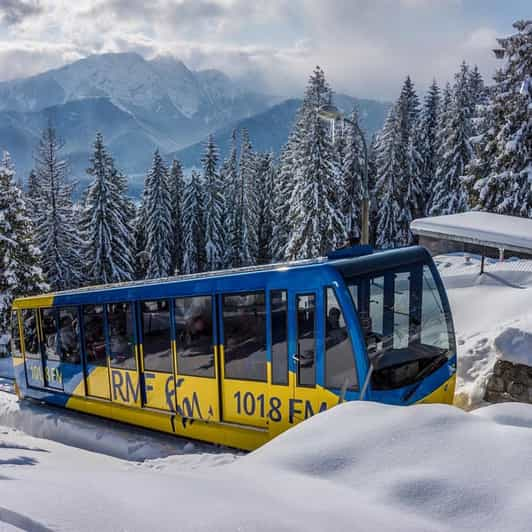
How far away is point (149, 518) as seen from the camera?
2.96 meters

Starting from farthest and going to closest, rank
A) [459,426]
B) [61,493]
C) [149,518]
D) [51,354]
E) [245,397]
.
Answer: [51,354], [245,397], [459,426], [61,493], [149,518]

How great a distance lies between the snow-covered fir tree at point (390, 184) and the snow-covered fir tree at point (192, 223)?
16349mm

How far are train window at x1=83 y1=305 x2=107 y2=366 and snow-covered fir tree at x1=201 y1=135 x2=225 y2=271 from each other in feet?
114

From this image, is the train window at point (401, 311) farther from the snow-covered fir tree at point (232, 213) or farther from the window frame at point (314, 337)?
the snow-covered fir tree at point (232, 213)

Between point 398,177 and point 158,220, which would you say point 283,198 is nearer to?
point 398,177

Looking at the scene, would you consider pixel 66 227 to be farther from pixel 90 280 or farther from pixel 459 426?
pixel 459 426

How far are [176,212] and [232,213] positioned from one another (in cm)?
546

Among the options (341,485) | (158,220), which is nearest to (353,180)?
(158,220)

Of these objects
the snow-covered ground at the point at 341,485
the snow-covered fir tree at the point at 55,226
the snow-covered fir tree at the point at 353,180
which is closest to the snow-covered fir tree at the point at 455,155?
the snow-covered fir tree at the point at 353,180

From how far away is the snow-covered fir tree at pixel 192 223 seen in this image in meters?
45.7

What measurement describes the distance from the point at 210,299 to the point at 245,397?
5.50ft

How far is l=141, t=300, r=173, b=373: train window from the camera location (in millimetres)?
8758

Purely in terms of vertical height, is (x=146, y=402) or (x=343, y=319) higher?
(x=343, y=319)

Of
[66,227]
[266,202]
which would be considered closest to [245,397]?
[66,227]
